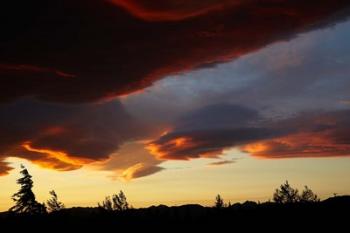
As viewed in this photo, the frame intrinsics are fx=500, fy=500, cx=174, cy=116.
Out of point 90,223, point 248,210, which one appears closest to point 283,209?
A: point 248,210

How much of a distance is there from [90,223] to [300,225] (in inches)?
827

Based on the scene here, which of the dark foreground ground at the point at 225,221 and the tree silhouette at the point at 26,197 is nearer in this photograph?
the dark foreground ground at the point at 225,221

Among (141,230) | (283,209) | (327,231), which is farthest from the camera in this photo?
(283,209)

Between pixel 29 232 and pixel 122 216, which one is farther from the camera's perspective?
pixel 122 216

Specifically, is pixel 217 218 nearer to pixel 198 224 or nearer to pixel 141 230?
pixel 198 224

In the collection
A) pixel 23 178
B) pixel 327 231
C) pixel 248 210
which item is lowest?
pixel 327 231

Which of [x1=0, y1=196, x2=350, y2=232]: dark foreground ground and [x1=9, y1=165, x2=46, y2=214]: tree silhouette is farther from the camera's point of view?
[x1=9, y1=165, x2=46, y2=214]: tree silhouette

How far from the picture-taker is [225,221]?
4984cm

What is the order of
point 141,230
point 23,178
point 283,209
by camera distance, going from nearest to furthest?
point 141,230
point 283,209
point 23,178

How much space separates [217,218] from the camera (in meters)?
51.9

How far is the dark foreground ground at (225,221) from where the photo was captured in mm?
46500

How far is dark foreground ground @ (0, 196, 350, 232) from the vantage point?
4650cm

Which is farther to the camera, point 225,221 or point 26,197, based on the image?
point 26,197

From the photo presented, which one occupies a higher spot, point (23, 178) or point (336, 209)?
point (23, 178)
